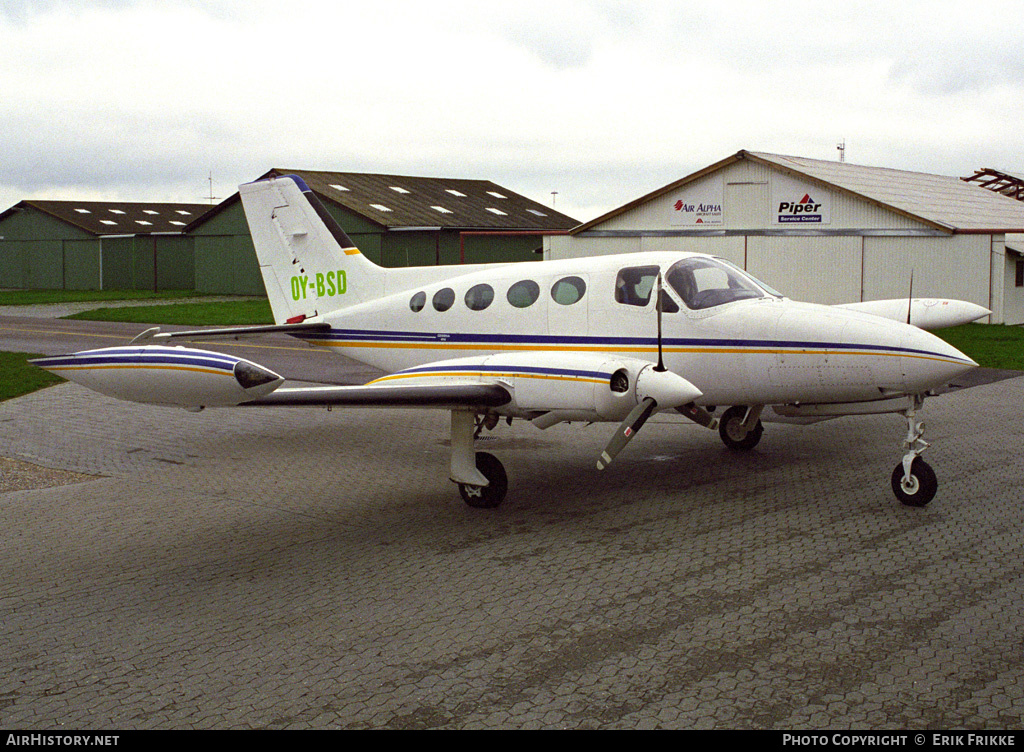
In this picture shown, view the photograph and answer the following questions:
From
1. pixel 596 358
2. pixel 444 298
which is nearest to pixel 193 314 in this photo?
pixel 444 298

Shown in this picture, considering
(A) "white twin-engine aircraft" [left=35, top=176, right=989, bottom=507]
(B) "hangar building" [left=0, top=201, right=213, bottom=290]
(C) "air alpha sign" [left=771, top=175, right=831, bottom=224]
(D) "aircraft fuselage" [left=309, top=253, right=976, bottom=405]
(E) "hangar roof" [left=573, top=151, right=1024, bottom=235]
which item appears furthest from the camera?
(B) "hangar building" [left=0, top=201, right=213, bottom=290]

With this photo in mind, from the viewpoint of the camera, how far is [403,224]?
50.4 meters

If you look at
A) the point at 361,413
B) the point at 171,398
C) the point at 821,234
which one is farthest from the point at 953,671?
the point at 821,234

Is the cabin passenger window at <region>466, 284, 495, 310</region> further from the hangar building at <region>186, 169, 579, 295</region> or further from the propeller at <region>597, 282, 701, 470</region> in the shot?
the hangar building at <region>186, 169, 579, 295</region>

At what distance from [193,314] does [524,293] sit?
106 ft

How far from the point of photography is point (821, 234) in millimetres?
33062

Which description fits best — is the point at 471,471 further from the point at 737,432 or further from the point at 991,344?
the point at 991,344

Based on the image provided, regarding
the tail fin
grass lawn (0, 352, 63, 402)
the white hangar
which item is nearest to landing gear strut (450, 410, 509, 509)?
the tail fin

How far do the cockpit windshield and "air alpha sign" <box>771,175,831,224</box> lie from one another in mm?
22551

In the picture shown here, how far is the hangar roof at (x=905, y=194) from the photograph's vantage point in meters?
32.2

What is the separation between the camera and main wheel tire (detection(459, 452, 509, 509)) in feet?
36.2

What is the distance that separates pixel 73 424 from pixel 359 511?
27.1ft

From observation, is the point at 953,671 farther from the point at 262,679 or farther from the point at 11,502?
the point at 11,502

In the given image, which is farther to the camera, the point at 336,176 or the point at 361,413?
the point at 336,176
